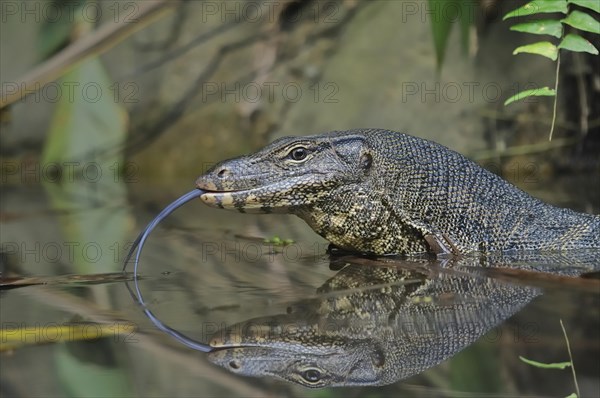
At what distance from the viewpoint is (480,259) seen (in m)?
5.18

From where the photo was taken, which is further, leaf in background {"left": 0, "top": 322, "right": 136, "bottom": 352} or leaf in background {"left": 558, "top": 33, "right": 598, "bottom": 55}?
leaf in background {"left": 558, "top": 33, "right": 598, "bottom": 55}

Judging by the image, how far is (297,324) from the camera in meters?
3.62

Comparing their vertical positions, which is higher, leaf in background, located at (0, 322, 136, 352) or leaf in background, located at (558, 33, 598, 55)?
leaf in background, located at (558, 33, 598, 55)

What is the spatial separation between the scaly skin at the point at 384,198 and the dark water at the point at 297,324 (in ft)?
0.77

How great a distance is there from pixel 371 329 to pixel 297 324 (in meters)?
0.30

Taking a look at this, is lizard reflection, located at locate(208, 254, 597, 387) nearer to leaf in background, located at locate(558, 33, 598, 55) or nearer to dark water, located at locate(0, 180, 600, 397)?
dark water, located at locate(0, 180, 600, 397)

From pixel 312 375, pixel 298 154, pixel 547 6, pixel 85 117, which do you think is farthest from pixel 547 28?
pixel 85 117

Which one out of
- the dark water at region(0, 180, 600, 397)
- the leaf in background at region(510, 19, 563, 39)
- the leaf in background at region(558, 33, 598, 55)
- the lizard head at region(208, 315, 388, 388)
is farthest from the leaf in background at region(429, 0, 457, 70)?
the lizard head at region(208, 315, 388, 388)

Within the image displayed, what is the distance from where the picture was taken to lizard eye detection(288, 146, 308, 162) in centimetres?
542

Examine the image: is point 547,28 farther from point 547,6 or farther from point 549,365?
point 549,365

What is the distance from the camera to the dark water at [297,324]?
294 cm

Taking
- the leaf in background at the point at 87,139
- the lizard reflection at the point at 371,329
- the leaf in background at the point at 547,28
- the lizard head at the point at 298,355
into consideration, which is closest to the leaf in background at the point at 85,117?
the leaf in background at the point at 87,139

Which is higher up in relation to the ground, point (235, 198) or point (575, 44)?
point (575, 44)

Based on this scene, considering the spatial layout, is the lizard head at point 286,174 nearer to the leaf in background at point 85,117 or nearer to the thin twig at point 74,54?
the thin twig at point 74,54
